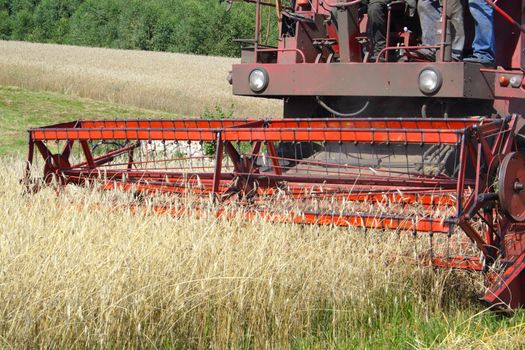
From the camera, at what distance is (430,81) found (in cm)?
605

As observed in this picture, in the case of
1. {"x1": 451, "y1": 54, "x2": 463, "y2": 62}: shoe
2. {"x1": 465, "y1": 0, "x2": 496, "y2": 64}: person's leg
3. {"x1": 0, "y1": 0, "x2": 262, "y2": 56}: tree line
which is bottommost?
{"x1": 451, "y1": 54, "x2": 463, "y2": 62}: shoe

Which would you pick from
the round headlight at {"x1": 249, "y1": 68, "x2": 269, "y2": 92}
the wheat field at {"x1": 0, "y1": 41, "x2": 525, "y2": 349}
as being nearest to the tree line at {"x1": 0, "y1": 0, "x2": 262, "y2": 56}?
the round headlight at {"x1": 249, "y1": 68, "x2": 269, "y2": 92}

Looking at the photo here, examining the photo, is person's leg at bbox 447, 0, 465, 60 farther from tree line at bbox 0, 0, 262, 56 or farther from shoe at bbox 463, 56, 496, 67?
tree line at bbox 0, 0, 262, 56

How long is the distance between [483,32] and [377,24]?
0.93m

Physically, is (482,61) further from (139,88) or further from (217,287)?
(139,88)

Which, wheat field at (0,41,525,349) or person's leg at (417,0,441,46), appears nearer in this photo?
wheat field at (0,41,525,349)

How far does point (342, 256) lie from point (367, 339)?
0.51 meters

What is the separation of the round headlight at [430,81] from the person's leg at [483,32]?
41 centimetres

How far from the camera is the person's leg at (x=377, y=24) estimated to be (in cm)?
681

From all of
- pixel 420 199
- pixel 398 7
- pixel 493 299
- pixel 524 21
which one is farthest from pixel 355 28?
pixel 493 299

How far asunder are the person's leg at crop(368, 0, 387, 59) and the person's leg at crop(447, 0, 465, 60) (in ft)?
2.17

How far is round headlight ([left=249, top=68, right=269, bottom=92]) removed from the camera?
6.88m

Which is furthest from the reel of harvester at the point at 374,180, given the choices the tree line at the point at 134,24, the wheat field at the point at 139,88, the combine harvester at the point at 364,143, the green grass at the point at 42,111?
the tree line at the point at 134,24

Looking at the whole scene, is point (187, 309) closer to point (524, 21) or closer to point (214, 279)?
point (214, 279)
